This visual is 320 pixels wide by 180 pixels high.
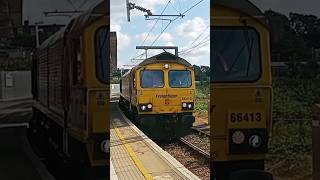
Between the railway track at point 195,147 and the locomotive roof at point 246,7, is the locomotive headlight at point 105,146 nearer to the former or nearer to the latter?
the railway track at point 195,147

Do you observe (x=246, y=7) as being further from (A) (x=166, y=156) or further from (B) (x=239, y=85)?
(A) (x=166, y=156)

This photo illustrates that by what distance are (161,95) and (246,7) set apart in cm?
55

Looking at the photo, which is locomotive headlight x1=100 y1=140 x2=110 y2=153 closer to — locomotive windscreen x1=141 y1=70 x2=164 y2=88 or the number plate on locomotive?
locomotive windscreen x1=141 y1=70 x2=164 y2=88

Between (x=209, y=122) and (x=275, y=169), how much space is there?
1.31 feet

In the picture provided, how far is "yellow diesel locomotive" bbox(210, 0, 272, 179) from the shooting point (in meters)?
2.04

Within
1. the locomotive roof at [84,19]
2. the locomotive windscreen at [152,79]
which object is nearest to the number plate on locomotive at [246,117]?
the locomotive windscreen at [152,79]

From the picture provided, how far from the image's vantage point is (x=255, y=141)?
6.85ft

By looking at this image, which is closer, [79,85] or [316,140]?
[79,85]

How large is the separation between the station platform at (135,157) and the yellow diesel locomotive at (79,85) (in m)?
0.06

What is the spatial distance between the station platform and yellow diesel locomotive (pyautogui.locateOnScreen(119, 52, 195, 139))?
0.05 metres

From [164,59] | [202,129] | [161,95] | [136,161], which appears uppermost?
[164,59]

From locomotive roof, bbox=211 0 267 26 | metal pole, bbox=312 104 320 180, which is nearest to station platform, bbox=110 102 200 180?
metal pole, bbox=312 104 320 180

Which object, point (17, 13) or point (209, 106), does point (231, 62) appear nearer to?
point (209, 106)

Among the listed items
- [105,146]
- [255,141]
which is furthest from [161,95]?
[255,141]
